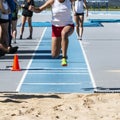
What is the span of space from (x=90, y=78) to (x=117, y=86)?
1.20 metres

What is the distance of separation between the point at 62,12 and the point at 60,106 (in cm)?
260

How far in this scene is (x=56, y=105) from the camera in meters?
9.14

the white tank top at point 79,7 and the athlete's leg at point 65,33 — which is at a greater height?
the athlete's leg at point 65,33

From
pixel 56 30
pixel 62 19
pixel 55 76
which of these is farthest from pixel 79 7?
pixel 62 19

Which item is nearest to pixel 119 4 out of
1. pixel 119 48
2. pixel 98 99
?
pixel 119 48

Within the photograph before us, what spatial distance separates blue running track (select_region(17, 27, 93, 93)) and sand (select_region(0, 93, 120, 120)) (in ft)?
2.27

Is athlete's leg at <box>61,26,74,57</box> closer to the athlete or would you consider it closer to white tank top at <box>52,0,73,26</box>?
the athlete

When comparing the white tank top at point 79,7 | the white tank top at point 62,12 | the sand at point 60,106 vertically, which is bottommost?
the white tank top at point 79,7

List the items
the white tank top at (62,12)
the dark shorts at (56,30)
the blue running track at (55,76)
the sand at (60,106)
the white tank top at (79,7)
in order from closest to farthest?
the sand at (60,106)
the blue running track at (55,76)
the white tank top at (62,12)
the dark shorts at (56,30)
the white tank top at (79,7)

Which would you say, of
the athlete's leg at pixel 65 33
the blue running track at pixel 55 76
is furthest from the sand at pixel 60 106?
the athlete's leg at pixel 65 33

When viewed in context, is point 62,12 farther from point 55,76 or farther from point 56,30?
point 55,76

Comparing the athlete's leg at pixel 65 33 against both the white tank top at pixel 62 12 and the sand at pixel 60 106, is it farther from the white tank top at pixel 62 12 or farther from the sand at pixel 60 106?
the sand at pixel 60 106

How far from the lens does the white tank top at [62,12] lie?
11.0m

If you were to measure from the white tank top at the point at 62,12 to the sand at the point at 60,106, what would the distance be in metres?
1.71
